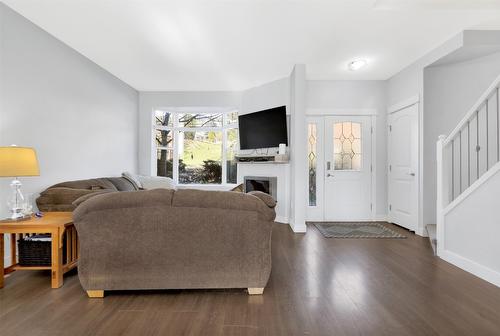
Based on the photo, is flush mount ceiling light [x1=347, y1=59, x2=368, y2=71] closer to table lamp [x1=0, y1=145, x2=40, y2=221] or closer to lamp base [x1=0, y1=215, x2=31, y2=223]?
table lamp [x1=0, y1=145, x2=40, y2=221]

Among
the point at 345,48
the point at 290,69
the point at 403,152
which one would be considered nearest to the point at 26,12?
the point at 290,69

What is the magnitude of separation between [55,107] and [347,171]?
15.5ft

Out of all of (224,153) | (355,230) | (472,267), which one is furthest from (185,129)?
(472,267)

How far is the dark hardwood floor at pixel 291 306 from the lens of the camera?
1715mm

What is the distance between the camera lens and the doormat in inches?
163

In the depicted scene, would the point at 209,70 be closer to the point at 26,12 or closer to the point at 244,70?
the point at 244,70

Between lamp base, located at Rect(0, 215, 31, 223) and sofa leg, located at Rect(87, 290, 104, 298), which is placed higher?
lamp base, located at Rect(0, 215, 31, 223)

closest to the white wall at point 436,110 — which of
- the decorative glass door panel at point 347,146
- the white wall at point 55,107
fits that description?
the decorative glass door panel at point 347,146

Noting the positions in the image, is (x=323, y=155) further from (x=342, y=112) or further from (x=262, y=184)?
(x=262, y=184)

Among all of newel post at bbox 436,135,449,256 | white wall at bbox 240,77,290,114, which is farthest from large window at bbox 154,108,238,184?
newel post at bbox 436,135,449,256

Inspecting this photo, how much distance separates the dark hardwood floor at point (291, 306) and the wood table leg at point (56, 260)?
67 millimetres

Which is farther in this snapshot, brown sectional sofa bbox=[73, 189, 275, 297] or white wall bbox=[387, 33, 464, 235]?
white wall bbox=[387, 33, 464, 235]

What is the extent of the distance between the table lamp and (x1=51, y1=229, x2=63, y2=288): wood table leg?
0.50 metres

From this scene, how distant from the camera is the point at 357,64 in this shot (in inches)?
171
